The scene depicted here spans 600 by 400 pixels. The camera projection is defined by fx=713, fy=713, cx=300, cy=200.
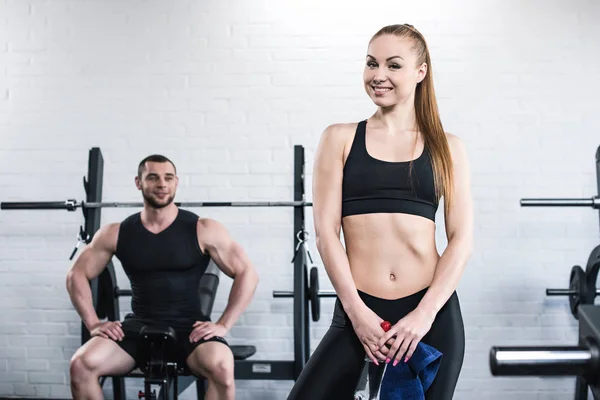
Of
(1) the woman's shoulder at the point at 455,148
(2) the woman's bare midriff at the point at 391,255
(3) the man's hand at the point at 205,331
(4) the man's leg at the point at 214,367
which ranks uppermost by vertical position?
(1) the woman's shoulder at the point at 455,148

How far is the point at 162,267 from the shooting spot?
11.0ft

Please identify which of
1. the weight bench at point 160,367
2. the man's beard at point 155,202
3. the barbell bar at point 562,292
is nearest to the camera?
the weight bench at point 160,367

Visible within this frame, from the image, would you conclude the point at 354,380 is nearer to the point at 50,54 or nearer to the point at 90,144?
the point at 90,144

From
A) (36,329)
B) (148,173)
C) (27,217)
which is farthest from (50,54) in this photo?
(36,329)

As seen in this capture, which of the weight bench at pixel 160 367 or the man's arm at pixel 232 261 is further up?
the man's arm at pixel 232 261

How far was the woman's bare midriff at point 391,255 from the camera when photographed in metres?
1.88

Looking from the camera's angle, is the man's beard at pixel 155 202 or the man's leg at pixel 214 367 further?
the man's beard at pixel 155 202

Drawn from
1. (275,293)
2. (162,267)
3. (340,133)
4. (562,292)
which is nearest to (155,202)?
(162,267)

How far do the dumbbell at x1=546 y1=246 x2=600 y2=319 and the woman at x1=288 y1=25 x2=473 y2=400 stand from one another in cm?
181

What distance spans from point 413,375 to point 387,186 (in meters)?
0.49

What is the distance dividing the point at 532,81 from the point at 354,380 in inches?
107

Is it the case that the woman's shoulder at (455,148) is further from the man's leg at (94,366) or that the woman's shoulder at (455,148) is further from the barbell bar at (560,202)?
the man's leg at (94,366)

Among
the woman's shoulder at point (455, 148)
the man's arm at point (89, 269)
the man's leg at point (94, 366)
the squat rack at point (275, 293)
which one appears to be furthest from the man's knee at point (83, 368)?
the woman's shoulder at point (455, 148)

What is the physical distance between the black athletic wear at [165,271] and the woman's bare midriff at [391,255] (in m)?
1.57
